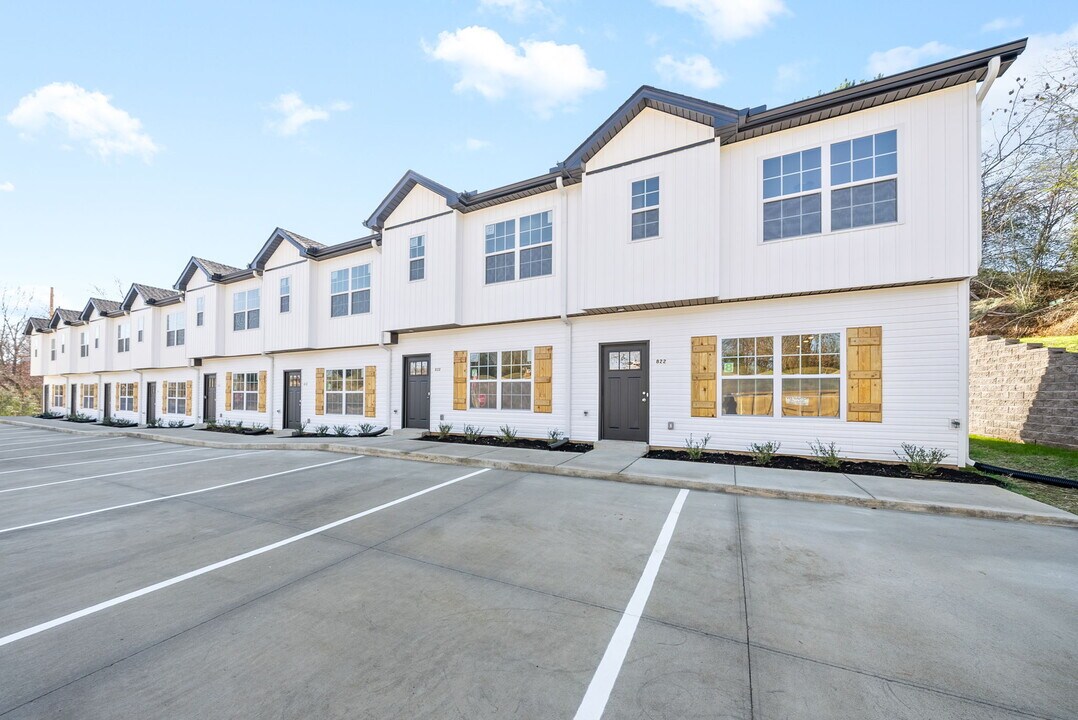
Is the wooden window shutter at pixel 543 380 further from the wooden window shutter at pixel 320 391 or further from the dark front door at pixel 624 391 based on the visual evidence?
the wooden window shutter at pixel 320 391

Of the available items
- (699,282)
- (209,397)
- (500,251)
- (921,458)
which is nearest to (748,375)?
(699,282)

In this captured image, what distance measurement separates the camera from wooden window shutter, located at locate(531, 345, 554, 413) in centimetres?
1015

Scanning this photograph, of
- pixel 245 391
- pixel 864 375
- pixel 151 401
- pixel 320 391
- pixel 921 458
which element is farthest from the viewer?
pixel 151 401

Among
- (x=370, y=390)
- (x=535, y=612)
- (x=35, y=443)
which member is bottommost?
(x=35, y=443)

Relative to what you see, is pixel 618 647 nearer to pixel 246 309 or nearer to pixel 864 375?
pixel 864 375

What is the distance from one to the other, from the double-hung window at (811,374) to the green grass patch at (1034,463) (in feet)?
8.21

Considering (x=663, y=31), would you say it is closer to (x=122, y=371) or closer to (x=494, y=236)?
(x=494, y=236)

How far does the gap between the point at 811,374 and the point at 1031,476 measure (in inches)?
127

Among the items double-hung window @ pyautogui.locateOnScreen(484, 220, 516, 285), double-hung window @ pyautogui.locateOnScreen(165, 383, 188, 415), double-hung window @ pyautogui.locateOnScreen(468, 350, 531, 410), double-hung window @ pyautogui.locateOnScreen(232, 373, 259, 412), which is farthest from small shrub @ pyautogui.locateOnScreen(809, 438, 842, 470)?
double-hung window @ pyautogui.locateOnScreen(165, 383, 188, 415)

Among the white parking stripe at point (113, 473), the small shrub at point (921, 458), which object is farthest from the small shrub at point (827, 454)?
the white parking stripe at point (113, 473)

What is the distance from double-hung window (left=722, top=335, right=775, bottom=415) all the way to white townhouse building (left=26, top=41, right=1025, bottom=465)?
0.03 metres

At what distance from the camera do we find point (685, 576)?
3447mm

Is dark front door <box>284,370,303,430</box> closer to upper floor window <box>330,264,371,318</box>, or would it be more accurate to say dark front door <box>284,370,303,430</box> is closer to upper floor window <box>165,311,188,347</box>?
upper floor window <box>330,264,371,318</box>

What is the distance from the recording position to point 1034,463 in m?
7.24
